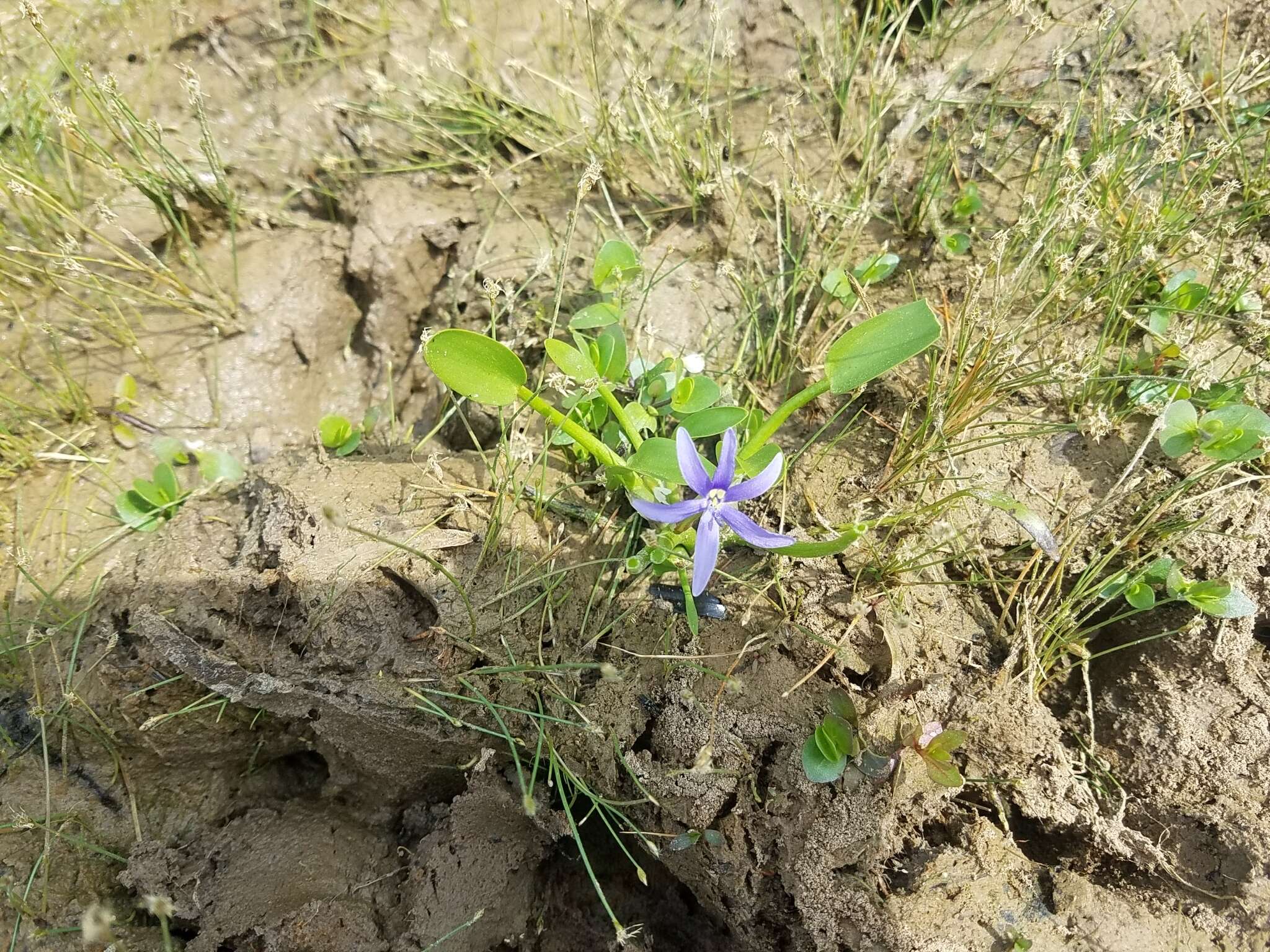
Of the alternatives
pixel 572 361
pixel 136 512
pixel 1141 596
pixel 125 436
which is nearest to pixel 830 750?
pixel 1141 596

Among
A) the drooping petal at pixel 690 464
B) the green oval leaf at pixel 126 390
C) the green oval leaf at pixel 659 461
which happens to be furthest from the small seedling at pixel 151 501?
the drooping petal at pixel 690 464

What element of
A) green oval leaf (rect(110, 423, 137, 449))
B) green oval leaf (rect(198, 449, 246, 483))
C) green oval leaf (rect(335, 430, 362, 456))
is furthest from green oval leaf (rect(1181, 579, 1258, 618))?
green oval leaf (rect(110, 423, 137, 449))

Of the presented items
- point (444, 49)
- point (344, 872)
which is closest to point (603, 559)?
point (344, 872)

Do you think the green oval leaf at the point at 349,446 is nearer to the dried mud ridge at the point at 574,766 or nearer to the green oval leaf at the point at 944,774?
the dried mud ridge at the point at 574,766

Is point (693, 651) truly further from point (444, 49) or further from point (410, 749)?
point (444, 49)

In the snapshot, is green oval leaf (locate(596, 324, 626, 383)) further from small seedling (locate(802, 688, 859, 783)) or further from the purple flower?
small seedling (locate(802, 688, 859, 783))

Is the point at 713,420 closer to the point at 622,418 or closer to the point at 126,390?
the point at 622,418
